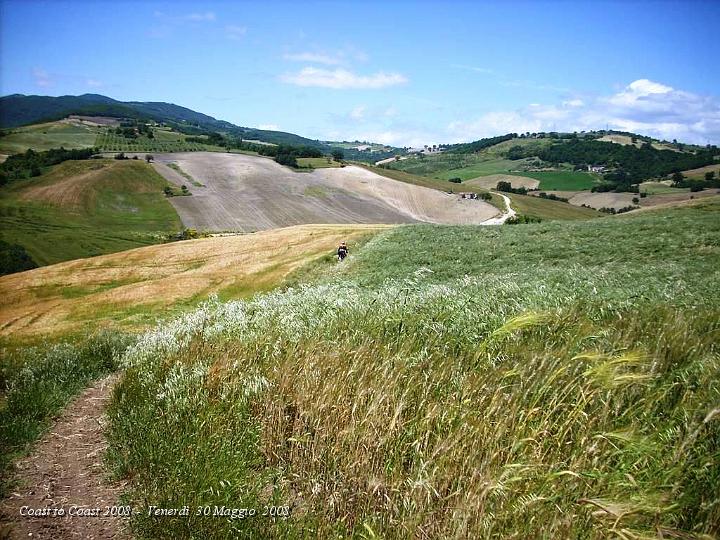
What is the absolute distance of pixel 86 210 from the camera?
425 feet

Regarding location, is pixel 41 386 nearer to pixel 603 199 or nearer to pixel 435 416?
pixel 435 416

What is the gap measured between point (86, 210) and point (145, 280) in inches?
3679

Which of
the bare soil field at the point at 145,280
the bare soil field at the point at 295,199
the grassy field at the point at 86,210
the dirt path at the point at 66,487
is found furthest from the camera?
the bare soil field at the point at 295,199

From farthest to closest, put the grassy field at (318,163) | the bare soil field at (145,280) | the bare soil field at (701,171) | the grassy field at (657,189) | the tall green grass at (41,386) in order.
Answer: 1. the grassy field at (318,163)
2. the bare soil field at (701,171)
3. the grassy field at (657,189)
4. the bare soil field at (145,280)
5. the tall green grass at (41,386)

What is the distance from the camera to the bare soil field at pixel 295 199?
12121 centimetres

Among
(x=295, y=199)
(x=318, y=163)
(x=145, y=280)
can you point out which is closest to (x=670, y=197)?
(x=295, y=199)

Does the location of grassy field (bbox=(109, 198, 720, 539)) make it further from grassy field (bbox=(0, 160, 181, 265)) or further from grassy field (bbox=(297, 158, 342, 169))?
grassy field (bbox=(297, 158, 342, 169))

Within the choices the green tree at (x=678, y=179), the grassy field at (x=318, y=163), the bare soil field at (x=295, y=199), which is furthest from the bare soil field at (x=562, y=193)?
the grassy field at (x=318, y=163)

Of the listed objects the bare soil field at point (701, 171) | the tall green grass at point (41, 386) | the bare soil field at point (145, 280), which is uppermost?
the bare soil field at point (701, 171)

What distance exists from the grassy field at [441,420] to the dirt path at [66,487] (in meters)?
0.44

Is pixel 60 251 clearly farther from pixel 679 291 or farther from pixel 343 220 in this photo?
pixel 679 291

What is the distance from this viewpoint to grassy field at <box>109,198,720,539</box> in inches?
158

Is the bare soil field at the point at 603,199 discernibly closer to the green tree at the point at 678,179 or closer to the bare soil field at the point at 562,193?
the bare soil field at the point at 562,193

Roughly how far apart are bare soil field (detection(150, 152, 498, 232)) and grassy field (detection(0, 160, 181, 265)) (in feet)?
25.5
